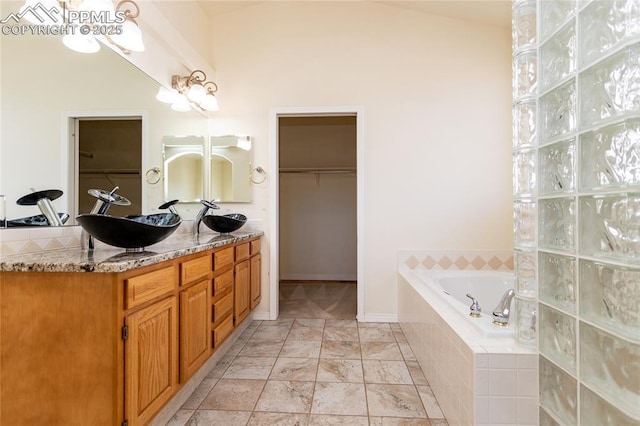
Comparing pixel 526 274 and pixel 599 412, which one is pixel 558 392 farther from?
pixel 526 274

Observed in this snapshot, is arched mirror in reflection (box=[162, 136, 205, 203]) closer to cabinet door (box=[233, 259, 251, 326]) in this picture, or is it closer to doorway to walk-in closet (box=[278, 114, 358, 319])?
cabinet door (box=[233, 259, 251, 326])

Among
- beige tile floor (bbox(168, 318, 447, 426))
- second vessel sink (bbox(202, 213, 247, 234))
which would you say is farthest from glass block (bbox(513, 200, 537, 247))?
second vessel sink (bbox(202, 213, 247, 234))

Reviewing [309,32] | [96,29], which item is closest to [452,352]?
[96,29]

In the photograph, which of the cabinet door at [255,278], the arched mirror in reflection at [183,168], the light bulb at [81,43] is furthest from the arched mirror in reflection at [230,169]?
the light bulb at [81,43]

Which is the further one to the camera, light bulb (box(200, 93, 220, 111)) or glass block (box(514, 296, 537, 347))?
light bulb (box(200, 93, 220, 111))

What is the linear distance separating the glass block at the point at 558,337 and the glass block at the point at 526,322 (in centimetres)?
4

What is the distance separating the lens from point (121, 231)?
125 centimetres

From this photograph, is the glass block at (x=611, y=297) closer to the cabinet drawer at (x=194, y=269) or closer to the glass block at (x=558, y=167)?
the glass block at (x=558, y=167)

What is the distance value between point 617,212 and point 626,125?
248mm

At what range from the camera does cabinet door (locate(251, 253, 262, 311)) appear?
2594 millimetres

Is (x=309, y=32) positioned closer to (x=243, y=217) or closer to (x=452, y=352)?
(x=243, y=217)

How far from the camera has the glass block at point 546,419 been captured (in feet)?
3.55

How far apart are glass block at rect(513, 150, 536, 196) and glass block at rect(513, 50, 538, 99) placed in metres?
0.25

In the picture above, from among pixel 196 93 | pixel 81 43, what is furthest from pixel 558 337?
pixel 196 93
